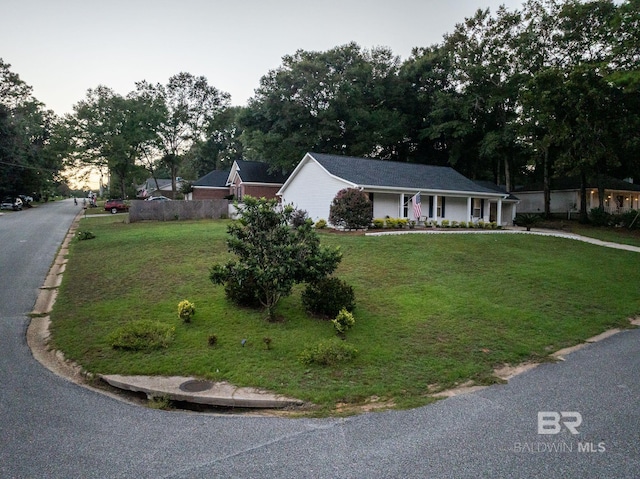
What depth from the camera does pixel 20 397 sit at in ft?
17.2

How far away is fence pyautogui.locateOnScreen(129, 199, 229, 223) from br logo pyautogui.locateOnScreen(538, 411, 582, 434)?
1055 inches

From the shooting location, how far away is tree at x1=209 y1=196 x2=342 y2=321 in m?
7.80

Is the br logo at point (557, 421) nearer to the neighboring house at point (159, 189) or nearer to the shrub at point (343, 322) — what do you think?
the shrub at point (343, 322)

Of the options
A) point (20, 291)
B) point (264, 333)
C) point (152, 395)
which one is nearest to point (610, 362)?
point (264, 333)

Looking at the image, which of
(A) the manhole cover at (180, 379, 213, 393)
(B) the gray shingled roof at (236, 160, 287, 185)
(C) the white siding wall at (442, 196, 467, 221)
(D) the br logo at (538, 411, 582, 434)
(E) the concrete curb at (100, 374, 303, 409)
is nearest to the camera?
(D) the br logo at (538, 411, 582, 434)

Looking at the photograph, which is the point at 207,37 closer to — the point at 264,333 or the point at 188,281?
the point at 188,281

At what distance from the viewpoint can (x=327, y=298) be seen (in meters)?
8.44

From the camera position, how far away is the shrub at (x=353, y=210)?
821 inches

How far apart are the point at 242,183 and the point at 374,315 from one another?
32517mm

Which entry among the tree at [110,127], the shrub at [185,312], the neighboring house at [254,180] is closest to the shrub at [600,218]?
the neighboring house at [254,180]

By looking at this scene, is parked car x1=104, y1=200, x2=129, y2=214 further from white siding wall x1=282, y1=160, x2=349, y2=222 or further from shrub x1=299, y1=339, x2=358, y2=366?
shrub x1=299, y1=339, x2=358, y2=366

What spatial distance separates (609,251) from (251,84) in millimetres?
33312

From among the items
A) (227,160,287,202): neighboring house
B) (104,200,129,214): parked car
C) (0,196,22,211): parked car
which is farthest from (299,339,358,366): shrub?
(0,196,22,211): parked car

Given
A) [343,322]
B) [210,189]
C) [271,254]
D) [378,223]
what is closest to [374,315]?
[343,322]
